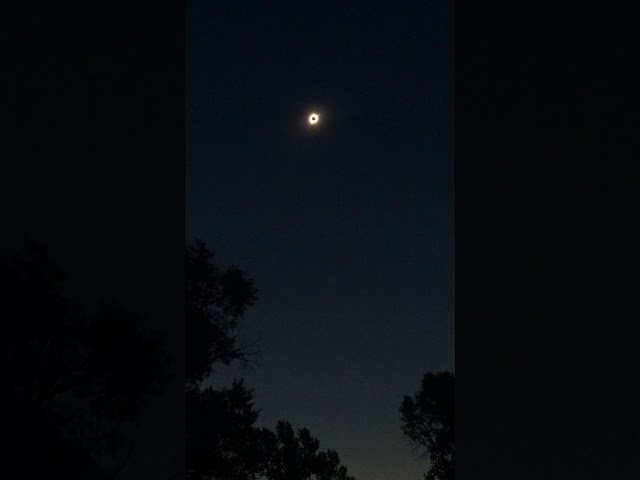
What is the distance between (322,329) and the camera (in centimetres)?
820

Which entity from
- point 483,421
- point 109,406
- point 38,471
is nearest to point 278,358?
point 483,421

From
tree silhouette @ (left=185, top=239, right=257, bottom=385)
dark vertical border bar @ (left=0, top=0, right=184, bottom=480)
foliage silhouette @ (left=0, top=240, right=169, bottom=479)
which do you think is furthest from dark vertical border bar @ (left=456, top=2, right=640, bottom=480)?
foliage silhouette @ (left=0, top=240, right=169, bottom=479)

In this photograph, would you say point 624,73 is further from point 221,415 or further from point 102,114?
point 221,415

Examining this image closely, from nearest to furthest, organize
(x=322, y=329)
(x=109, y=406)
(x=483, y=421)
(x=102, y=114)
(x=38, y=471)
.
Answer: (x=38, y=471) → (x=109, y=406) → (x=102, y=114) → (x=483, y=421) → (x=322, y=329)

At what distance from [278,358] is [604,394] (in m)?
3.96

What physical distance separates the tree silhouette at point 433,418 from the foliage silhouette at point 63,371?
5040 mm

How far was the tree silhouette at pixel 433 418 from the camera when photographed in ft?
26.4

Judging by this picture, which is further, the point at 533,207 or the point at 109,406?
the point at 533,207

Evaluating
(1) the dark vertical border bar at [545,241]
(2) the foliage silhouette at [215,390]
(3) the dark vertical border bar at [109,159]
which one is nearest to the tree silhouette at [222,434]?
(2) the foliage silhouette at [215,390]

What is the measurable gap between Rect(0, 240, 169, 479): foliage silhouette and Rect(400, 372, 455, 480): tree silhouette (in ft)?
16.5

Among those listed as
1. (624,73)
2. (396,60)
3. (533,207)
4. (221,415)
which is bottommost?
(221,415)

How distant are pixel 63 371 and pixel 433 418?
585 centimetres

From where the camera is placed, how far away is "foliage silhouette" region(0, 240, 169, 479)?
3076mm

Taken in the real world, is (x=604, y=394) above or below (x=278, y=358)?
below
